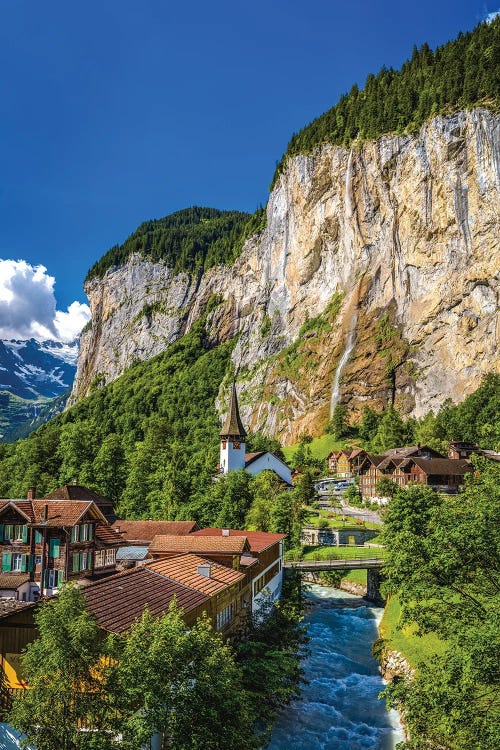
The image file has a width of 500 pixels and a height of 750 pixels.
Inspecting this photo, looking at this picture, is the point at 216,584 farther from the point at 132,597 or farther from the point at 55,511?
the point at 55,511

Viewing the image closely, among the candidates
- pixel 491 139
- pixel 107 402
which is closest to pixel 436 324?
pixel 491 139

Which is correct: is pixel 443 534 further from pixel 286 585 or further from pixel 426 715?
pixel 286 585

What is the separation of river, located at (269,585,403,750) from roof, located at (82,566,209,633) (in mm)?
8326

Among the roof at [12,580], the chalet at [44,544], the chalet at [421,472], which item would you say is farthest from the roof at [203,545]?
the chalet at [421,472]

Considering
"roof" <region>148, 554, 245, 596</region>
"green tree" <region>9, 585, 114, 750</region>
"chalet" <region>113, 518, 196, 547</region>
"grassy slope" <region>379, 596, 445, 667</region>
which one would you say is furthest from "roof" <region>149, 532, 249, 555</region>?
"green tree" <region>9, 585, 114, 750</region>

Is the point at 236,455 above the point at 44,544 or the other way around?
above

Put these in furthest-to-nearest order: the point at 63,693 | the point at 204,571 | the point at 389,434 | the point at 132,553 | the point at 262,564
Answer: the point at 389,434 → the point at 132,553 → the point at 262,564 → the point at 204,571 → the point at 63,693

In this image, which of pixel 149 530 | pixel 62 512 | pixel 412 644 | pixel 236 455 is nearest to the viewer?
pixel 412 644

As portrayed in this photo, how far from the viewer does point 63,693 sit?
42.3 ft

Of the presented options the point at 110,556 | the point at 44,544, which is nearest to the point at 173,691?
the point at 44,544

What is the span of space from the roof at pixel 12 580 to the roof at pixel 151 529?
14427 millimetres

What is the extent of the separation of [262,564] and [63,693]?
26.2m

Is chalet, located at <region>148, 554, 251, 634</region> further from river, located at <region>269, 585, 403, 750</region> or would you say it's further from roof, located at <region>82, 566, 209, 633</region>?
river, located at <region>269, 585, 403, 750</region>

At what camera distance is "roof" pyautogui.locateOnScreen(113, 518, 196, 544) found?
51.5 meters
